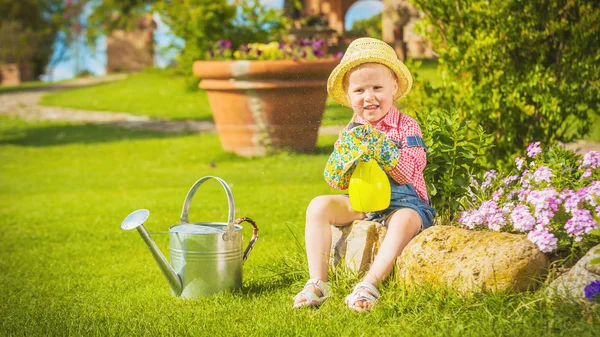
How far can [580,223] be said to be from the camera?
122 inches

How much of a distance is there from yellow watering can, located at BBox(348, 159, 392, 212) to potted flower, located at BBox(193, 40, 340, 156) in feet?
15.0

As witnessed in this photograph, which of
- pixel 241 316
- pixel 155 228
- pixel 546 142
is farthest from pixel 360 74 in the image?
pixel 155 228

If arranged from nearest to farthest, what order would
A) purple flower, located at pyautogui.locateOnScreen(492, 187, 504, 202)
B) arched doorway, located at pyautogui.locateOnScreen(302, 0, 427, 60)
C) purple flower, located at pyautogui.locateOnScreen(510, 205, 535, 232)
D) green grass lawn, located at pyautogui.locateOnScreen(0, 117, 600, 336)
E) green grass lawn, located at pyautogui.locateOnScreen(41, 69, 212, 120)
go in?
green grass lawn, located at pyautogui.locateOnScreen(0, 117, 600, 336) < purple flower, located at pyautogui.locateOnScreen(510, 205, 535, 232) < purple flower, located at pyautogui.locateOnScreen(492, 187, 504, 202) < green grass lawn, located at pyautogui.locateOnScreen(41, 69, 212, 120) < arched doorway, located at pyautogui.locateOnScreen(302, 0, 427, 60)

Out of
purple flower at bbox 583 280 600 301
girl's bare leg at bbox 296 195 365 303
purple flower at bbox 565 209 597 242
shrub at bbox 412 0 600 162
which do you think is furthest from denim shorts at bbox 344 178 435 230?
shrub at bbox 412 0 600 162

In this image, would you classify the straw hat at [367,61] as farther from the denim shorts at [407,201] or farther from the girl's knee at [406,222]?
the girl's knee at [406,222]

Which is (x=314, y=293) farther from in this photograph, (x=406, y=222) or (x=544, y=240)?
(x=544, y=240)

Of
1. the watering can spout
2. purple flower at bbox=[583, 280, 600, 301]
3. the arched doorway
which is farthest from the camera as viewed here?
the arched doorway

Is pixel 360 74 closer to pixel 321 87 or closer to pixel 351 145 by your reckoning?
pixel 351 145

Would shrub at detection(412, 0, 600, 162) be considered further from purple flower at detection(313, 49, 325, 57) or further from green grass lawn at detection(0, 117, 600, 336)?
purple flower at detection(313, 49, 325, 57)

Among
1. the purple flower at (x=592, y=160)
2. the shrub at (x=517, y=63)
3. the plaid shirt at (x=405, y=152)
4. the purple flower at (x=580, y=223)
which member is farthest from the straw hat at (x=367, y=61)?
the shrub at (x=517, y=63)

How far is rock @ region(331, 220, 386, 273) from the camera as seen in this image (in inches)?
141

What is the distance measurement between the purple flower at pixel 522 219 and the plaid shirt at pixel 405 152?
1.63 ft

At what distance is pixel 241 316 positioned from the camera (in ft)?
11.2

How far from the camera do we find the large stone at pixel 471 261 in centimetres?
310
